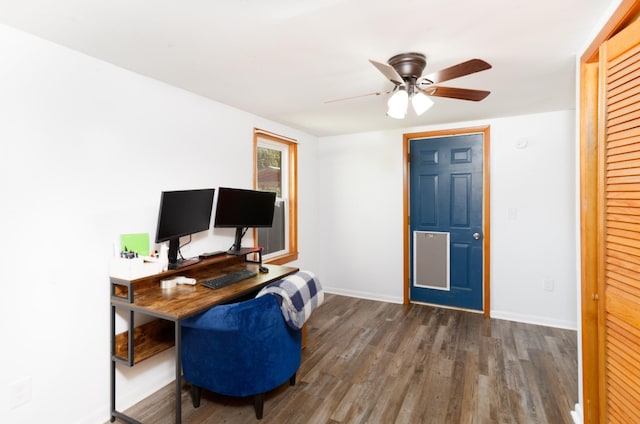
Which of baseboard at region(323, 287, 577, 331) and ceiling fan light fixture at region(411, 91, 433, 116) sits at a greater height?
ceiling fan light fixture at region(411, 91, 433, 116)

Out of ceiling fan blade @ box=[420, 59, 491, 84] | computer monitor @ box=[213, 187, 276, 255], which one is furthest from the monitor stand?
ceiling fan blade @ box=[420, 59, 491, 84]

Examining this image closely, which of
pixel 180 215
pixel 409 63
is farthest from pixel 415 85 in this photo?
pixel 180 215

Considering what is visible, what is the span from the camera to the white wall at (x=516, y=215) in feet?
A: 11.2

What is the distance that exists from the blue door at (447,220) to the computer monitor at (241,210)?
1960 mm

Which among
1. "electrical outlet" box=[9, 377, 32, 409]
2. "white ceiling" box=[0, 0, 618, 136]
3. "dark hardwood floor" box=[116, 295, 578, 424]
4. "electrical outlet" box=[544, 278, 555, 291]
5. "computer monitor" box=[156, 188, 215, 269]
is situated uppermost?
"white ceiling" box=[0, 0, 618, 136]

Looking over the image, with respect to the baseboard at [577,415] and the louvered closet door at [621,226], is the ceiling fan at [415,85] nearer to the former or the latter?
the louvered closet door at [621,226]

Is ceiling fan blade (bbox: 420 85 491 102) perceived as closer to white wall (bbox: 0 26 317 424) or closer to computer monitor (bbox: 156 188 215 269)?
computer monitor (bbox: 156 188 215 269)

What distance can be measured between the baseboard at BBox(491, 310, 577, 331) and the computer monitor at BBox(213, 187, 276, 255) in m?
2.82

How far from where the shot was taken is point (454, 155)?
3.85m

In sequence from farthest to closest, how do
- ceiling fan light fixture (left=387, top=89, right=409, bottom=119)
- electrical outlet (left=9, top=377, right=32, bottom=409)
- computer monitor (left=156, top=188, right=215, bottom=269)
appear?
computer monitor (left=156, top=188, right=215, bottom=269) → ceiling fan light fixture (left=387, top=89, right=409, bottom=119) → electrical outlet (left=9, top=377, right=32, bottom=409)

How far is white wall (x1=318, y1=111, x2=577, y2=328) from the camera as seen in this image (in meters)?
3.40

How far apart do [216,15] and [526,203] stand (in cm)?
351

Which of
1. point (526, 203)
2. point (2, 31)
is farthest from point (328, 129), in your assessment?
point (2, 31)

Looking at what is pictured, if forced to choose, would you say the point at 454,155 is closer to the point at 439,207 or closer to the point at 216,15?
the point at 439,207
